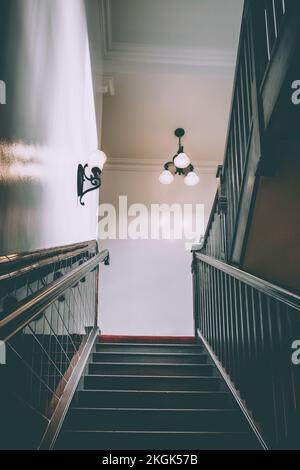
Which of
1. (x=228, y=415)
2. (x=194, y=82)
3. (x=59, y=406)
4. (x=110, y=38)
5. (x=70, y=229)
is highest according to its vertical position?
(x=110, y=38)

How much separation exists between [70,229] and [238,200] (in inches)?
58.6

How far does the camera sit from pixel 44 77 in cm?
227

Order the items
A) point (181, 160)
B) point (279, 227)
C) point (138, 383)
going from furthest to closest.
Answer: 1. point (181, 160)
2. point (138, 383)
3. point (279, 227)

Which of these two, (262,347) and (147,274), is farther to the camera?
(147,274)

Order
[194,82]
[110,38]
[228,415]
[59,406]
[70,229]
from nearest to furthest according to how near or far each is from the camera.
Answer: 1. [59,406]
2. [228,415]
3. [70,229]
4. [110,38]
5. [194,82]

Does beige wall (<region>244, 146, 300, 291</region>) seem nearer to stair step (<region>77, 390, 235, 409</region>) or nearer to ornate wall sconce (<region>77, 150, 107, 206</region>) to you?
stair step (<region>77, 390, 235, 409</region>)

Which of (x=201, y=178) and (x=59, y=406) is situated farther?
(x=201, y=178)

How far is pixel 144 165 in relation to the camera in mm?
7848

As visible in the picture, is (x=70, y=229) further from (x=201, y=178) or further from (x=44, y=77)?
(x=201, y=178)

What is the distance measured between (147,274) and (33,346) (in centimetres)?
551

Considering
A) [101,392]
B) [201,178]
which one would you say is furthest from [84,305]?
[201,178]

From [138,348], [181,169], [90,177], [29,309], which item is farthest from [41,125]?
[181,169]

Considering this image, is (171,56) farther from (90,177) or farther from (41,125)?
(41,125)

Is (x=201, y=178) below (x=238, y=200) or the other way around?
the other way around
